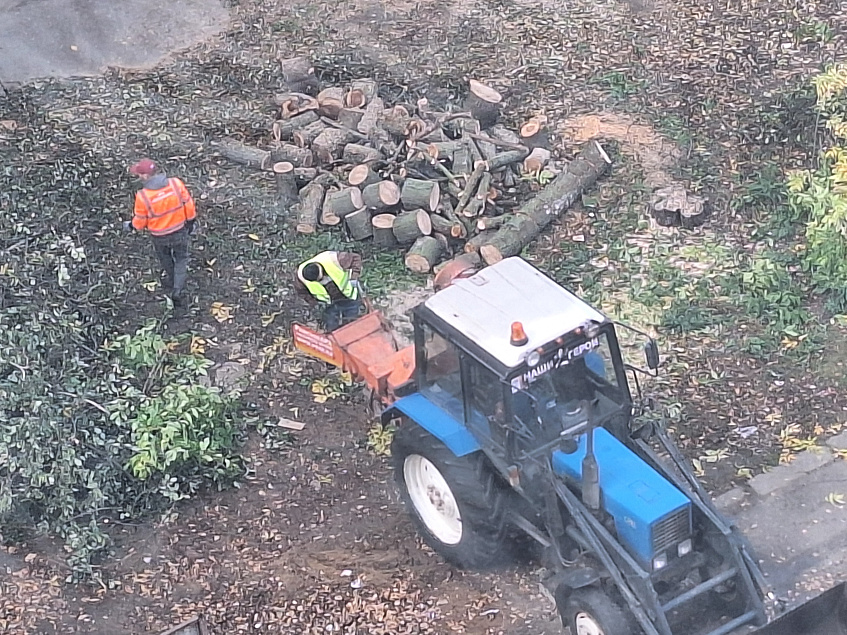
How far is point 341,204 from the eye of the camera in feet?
35.4

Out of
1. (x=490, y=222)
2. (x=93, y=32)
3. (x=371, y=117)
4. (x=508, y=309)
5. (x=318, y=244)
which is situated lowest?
(x=93, y=32)

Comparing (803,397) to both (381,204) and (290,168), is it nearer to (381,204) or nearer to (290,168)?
(381,204)

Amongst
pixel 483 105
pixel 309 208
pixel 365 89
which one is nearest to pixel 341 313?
pixel 309 208

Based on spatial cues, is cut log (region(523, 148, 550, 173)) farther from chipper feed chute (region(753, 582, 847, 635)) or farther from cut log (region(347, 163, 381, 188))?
chipper feed chute (region(753, 582, 847, 635))

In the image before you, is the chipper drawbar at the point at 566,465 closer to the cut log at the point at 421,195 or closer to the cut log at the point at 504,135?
the cut log at the point at 421,195

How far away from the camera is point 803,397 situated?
8.91 m

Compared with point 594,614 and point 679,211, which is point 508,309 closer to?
point 594,614

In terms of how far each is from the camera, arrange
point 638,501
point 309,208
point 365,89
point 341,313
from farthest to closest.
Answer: point 365,89 → point 309,208 → point 341,313 → point 638,501

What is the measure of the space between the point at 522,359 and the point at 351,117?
6.35 meters

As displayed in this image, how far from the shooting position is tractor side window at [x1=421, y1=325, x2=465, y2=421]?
699cm

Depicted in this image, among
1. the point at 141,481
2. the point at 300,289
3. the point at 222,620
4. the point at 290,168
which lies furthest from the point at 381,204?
the point at 222,620

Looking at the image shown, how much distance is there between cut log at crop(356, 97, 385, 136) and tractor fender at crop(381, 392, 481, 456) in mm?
4997

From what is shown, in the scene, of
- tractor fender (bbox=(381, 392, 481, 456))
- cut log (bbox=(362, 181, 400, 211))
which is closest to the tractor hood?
tractor fender (bbox=(381, 392, 481, 456))

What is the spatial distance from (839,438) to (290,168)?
5948mm
